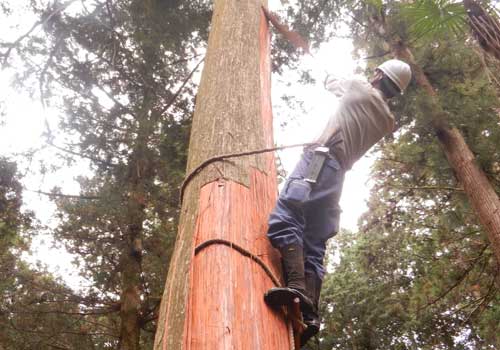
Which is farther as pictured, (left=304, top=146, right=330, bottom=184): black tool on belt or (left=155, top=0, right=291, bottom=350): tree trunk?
(left=304, top=146, right=330, bottom=184): black tool on belt

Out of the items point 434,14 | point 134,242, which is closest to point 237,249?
point 434,14

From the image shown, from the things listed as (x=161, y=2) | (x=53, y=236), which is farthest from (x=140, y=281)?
(x=161, y=2)

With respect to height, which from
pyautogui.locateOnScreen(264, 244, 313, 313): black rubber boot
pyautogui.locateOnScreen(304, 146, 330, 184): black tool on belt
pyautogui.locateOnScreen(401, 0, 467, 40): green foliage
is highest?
pyautogui.locateOnScreen(401, 0, 467, 40): green foliage

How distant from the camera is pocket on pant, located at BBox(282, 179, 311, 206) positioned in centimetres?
205

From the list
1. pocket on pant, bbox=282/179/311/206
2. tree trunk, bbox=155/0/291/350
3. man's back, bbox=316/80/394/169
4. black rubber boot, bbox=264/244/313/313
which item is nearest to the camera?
tree trunk, bbox=155/0/291/350

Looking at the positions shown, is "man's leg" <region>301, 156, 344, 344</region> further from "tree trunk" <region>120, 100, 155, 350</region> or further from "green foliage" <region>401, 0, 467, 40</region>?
"tree trunk" <region>120, 100, 155, 350</region>

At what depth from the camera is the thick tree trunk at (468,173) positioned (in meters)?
4.80

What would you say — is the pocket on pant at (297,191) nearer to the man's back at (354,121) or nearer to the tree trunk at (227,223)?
the tree trunk at (227,223)

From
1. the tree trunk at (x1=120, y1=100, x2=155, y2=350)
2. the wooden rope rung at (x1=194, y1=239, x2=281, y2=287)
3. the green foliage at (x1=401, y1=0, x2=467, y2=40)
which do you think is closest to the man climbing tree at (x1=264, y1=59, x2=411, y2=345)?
the wooden rope rung at (x1=194, y1=239, x2=281, y2=287)

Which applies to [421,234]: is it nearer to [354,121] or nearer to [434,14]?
[434,14]

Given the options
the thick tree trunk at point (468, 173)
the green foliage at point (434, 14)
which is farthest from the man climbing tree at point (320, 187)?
the thick tree trunk at point (468, 173)

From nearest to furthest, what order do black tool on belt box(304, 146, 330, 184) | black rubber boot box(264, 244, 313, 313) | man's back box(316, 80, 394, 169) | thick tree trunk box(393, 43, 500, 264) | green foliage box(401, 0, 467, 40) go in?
black rubber boot box(264, 244, 313, 313) → black tool on belt box(304, 146, 330, 184) → man's back box(316, 80, 394, 169) → green foliage box(401, 0, 467, 40) → thick tree trunk box(393, 43, 500, 264)

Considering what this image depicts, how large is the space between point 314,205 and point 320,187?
10cm

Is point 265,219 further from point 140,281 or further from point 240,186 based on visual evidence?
point 140,281
